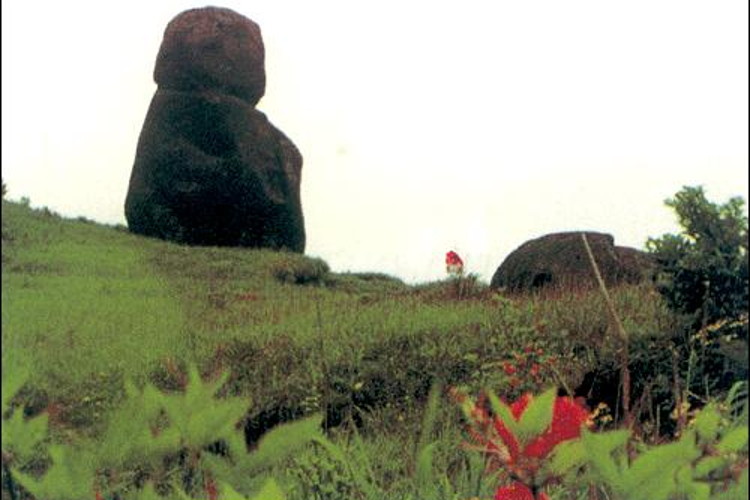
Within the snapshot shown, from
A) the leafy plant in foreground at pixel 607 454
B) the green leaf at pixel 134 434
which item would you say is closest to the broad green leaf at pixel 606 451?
the leafy plant in foreground at pixel 607 454

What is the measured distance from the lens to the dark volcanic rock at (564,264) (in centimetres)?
753

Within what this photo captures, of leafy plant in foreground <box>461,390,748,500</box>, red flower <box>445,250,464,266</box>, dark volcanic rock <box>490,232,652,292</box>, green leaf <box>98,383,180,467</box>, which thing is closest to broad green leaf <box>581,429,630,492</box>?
leafy plant in foreground <box>461,390,748,500</box>

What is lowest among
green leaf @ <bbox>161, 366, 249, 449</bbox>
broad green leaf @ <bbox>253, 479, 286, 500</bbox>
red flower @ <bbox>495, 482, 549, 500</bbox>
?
red flower @ <bbox>495, 482, 549, 500</bbox>

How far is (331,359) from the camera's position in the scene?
5.11 meters

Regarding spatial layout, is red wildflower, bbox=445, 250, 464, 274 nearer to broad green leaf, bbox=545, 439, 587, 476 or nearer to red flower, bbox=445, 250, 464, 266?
red flower, bbox=445, 250, 464, 266

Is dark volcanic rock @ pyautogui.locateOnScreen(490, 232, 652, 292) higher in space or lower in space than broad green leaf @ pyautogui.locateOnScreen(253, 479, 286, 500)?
higher

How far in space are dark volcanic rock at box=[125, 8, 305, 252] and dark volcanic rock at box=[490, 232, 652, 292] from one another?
3.46 m

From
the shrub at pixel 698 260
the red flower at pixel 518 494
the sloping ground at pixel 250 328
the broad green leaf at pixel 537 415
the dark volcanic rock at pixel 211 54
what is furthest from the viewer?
the shrub at pixel 698 260

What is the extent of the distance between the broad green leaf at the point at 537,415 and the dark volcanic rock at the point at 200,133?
162 centimetres

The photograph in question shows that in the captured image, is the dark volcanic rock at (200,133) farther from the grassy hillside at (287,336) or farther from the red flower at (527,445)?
the red flower at (527,445)

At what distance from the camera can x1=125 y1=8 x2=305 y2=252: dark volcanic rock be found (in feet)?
9.20

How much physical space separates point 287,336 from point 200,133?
40.6 inches

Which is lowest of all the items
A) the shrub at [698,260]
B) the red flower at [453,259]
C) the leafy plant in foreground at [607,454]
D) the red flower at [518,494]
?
the red flower at [518,494]

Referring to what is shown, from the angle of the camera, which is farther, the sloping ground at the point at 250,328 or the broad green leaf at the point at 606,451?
the sloping ground at the point at 250,328
